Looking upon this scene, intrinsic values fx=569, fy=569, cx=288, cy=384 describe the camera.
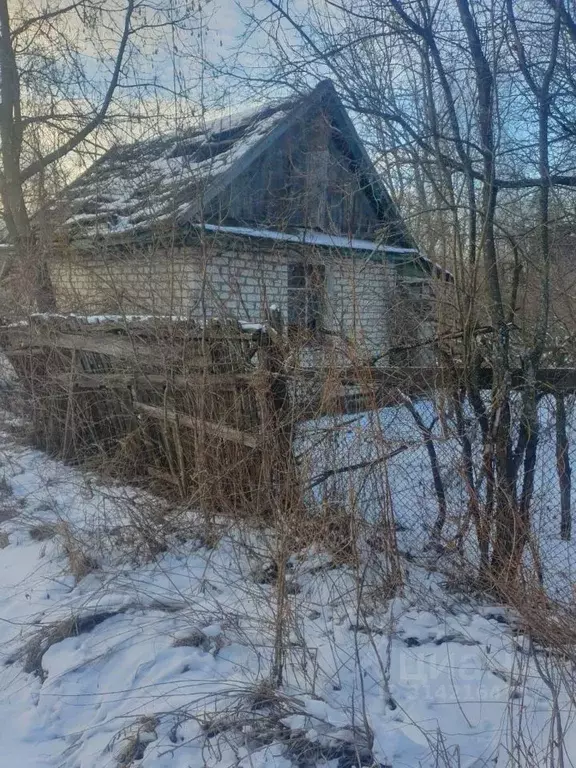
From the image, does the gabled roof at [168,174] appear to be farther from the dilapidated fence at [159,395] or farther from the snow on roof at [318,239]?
the dilapidated fence at [159,395]

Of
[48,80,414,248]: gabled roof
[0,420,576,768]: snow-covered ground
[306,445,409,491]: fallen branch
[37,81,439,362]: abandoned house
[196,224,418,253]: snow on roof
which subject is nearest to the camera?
[0,420,576,768]: snow-covered ground

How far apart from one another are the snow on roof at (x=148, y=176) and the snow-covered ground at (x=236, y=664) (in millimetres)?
3787

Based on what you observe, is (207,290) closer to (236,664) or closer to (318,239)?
(318,239)

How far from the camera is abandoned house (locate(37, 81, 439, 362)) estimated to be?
460 centimetres

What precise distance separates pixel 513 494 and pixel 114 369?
370 cm

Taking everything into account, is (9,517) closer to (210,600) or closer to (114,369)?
(114,369)

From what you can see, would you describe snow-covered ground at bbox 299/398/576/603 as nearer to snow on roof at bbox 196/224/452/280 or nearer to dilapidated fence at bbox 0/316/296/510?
dilapidated fence at bbox 0/316/296/510

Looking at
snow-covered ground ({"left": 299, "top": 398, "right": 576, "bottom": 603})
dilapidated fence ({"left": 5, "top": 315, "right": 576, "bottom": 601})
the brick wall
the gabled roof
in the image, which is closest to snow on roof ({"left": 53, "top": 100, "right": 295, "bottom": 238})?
the gabled roof

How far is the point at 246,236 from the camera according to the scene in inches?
286

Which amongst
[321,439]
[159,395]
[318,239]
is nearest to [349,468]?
[321,439]

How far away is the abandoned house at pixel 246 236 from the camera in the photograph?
4.60 m

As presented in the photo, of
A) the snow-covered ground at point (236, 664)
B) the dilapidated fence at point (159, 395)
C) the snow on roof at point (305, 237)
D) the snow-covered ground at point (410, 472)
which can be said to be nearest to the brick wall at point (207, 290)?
the snow on roof at point (305, 237)

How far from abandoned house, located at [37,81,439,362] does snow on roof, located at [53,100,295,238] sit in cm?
3

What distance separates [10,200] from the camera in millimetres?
10594
